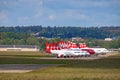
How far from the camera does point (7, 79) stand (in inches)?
1845

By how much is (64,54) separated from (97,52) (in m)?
47.9

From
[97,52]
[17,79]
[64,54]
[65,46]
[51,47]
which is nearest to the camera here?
[17,79]

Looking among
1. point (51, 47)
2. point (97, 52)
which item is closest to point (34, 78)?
point (51, 47)

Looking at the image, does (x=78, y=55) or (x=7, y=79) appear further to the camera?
(x=78, y=55)

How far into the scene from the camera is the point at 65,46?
18338cm

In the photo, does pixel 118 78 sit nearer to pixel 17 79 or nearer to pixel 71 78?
pixel 71 78

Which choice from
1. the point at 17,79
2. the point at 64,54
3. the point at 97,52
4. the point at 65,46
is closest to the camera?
the point at 17,79

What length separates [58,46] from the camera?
6905 inches

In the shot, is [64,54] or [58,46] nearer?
[64,54]

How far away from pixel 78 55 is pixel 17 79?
10974cm

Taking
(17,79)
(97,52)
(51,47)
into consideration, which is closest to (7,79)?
(17,79)

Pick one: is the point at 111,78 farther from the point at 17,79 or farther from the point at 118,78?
the point at 17,79

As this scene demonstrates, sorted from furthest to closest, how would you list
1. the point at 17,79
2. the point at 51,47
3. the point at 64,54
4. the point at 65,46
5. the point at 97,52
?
1. the point at 97,52
2. the point at 65,46
3. the point at 51,47
4. the point at 64,54
5. the point at 17,79

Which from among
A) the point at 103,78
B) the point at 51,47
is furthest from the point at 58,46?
the point at 103,78
